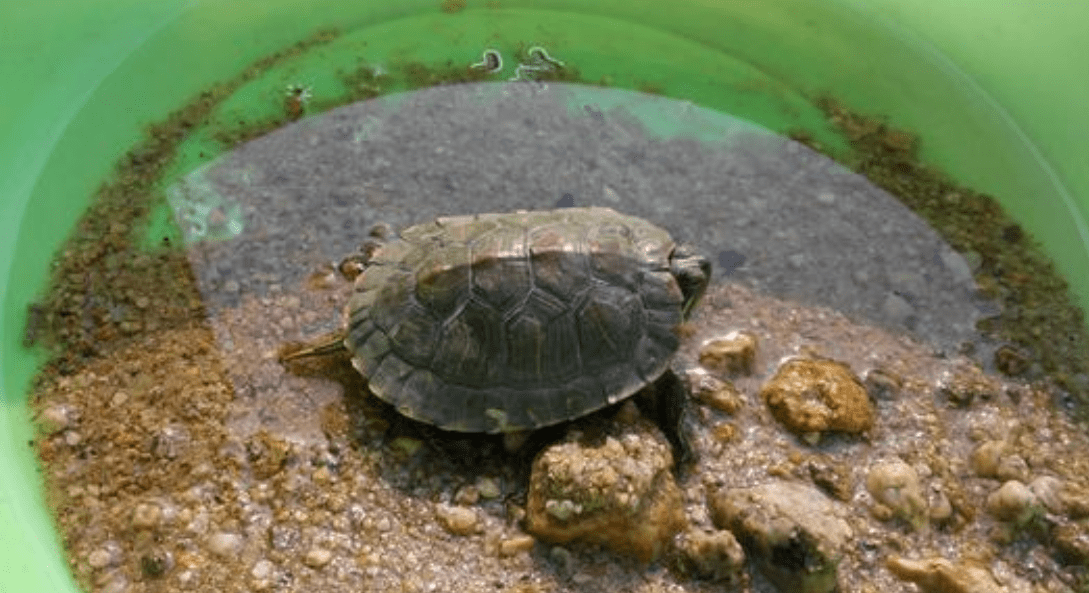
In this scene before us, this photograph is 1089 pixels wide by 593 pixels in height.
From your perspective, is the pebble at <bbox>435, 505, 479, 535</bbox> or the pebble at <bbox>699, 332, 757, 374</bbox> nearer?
the pebble at <bbox>435, 505, 479, 535</bbox>

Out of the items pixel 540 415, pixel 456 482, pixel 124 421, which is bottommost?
pixel 124 421

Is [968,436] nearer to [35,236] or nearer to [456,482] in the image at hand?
[456,482]

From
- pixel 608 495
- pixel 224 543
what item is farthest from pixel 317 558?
pixel 608 495

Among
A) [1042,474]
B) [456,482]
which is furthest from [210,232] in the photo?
[1042,474]

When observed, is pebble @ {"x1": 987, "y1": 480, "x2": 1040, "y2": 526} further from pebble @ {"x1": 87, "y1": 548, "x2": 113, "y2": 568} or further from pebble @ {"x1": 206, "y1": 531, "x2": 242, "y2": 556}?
pebble @ {"x1": 87, "y1": 548, "x2": 113, "y2": 568}

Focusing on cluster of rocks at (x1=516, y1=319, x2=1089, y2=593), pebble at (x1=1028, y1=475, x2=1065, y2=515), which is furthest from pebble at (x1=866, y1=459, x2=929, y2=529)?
pebble at (x1=1028, y1=475, x2=1065, y2=515)

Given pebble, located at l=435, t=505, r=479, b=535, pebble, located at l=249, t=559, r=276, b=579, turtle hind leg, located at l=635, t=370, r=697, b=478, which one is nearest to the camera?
pebble, located at l=249, t=559, r=276, b=579
